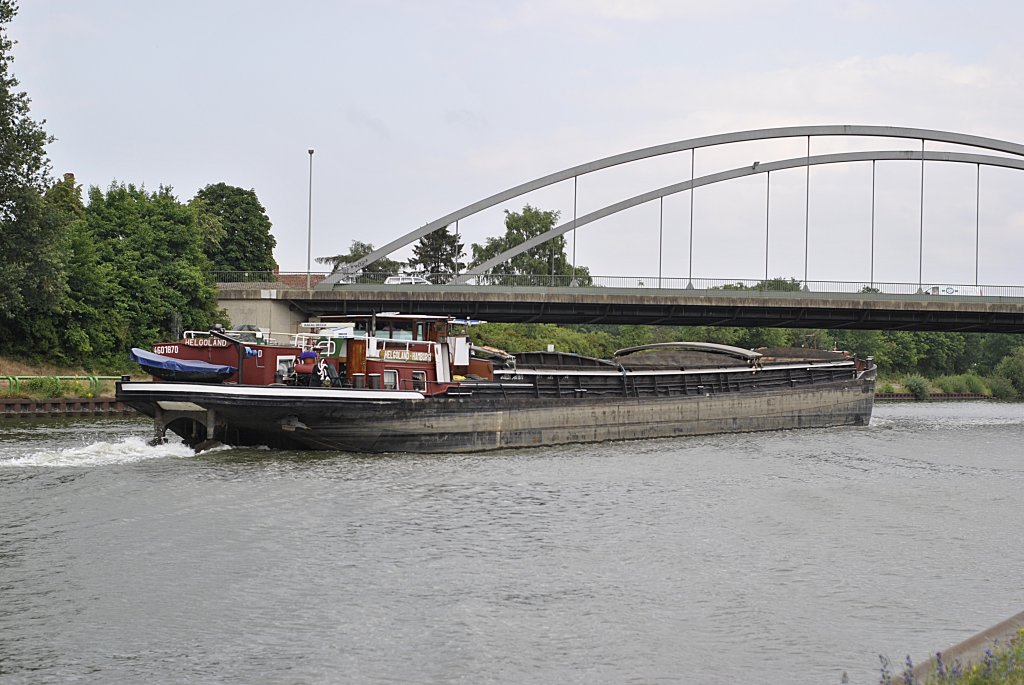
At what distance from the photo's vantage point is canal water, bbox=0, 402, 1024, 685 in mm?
12828

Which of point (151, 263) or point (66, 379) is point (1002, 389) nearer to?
point (151, 263)

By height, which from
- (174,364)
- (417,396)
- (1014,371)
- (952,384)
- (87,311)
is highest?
(87,311)

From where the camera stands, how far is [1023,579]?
17094mm

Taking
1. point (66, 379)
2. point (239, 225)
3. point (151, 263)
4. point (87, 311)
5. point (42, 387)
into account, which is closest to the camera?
point (42, 387)

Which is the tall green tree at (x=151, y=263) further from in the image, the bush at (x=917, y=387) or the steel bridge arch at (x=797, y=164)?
the bush at (x=917, y=387)

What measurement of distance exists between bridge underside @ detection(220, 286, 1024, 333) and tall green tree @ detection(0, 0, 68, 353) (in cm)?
1232

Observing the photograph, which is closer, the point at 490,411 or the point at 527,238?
the point at 490,411

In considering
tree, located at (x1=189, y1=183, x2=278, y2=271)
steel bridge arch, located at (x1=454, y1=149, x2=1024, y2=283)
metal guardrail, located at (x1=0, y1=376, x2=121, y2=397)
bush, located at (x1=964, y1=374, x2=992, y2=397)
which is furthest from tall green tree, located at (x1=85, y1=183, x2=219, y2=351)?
bush, located at (x1=964, y1=374, x2=992, y2=397)

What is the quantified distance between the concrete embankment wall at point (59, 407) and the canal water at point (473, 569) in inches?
468

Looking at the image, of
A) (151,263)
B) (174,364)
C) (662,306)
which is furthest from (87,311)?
(662,306)

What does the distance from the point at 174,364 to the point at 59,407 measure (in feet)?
52.5

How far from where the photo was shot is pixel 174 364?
27781 millimetres

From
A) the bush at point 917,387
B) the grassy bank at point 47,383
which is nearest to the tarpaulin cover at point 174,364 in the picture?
the grassy bank at point 47,383

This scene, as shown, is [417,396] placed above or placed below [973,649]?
above
